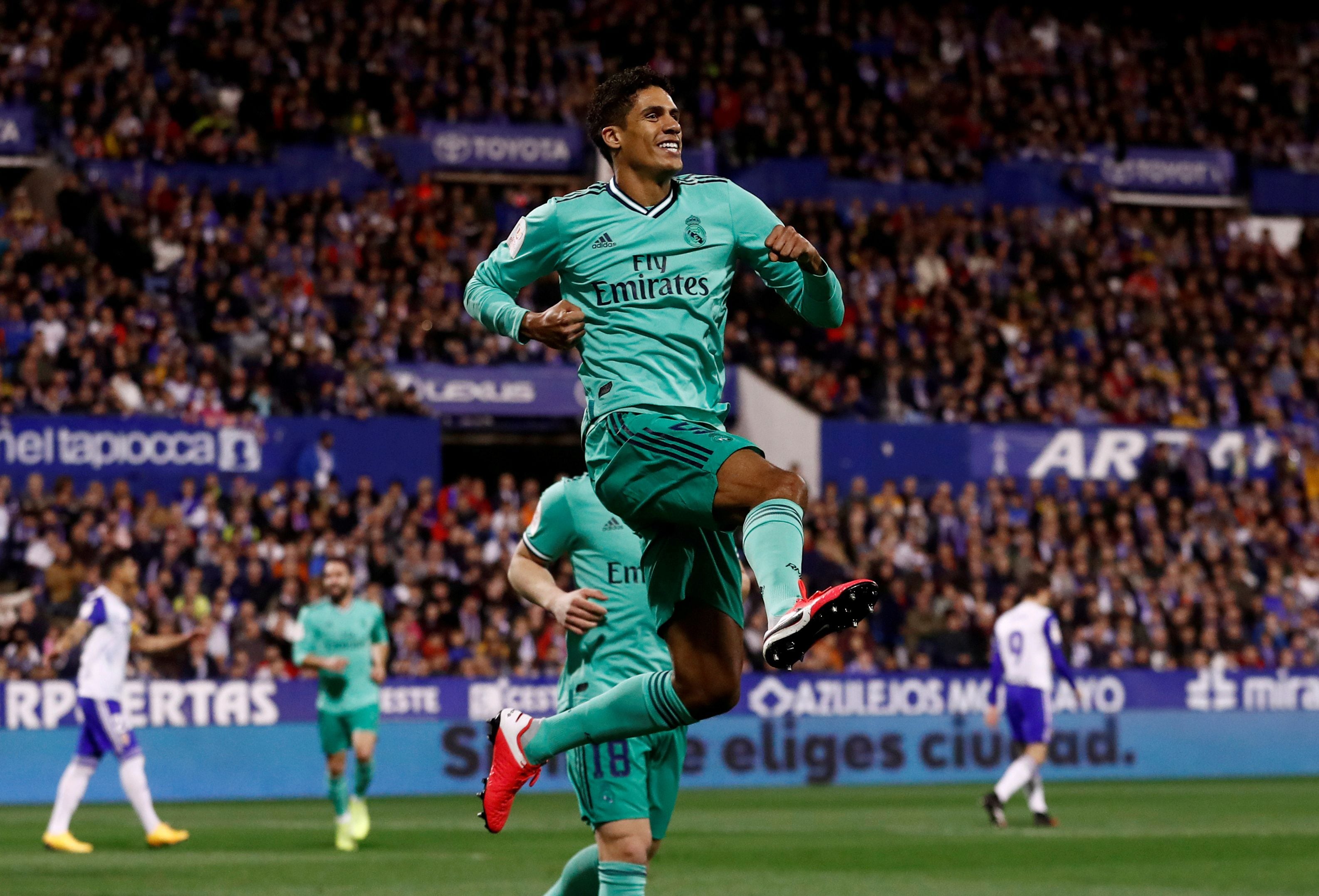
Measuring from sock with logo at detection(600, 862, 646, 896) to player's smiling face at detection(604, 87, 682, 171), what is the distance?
267 cm

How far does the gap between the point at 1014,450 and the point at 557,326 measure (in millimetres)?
24683

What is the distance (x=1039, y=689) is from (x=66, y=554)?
11.5 metres

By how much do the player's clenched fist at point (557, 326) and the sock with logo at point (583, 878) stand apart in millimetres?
2374

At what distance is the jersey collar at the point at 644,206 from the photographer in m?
6.75

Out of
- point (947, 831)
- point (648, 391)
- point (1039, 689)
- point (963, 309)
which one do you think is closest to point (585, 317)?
point (648, 391)

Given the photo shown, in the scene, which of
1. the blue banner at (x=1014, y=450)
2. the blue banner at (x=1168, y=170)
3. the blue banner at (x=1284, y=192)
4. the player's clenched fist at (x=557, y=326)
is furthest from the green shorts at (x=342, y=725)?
the blue banner at (x=1284, y=192)

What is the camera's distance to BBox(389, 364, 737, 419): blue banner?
1101 inches

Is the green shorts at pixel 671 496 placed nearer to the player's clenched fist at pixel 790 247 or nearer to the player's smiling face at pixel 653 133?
Result: the player's clenched fist at pixel 790 247

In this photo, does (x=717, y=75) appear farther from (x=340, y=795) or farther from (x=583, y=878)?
(x=583, y=878)

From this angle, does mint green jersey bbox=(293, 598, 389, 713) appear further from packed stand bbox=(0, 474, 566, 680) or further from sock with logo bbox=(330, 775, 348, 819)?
packed stand bbox=(0, 474, 566, 680)

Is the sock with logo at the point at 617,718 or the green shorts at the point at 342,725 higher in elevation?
the sock with logo at the point at 617,718

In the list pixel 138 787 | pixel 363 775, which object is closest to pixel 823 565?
pixel 363 775

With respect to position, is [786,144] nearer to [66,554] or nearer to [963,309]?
[963,309]

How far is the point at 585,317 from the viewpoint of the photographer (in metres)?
6.54
